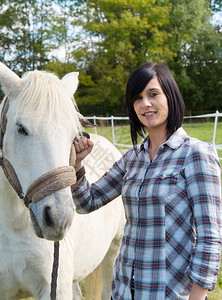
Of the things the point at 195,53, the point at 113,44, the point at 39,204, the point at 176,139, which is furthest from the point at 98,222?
the point at 195,53

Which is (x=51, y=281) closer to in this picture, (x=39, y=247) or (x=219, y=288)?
(x=39, y=247)

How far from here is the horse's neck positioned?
1.73 metres

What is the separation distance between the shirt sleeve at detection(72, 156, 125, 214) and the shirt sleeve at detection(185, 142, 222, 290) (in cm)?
50

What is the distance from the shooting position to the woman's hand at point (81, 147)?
5.55ft

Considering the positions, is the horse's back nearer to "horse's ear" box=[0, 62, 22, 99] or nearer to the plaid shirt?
the plaid shirt

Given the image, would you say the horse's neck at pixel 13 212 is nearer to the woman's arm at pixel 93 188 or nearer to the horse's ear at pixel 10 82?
the woman's arm at pixel 93 188

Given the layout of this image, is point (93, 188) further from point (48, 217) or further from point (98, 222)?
point (98, 222)

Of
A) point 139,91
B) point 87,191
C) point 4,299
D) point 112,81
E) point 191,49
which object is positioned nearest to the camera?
point 139,91

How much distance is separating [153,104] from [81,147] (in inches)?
19.5

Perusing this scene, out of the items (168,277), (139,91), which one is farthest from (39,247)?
(139,91)

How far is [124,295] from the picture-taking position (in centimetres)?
135

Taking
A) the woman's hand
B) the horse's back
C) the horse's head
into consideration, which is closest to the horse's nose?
the horse's head

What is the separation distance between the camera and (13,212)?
5.69 feet

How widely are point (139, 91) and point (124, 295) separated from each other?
89cm
